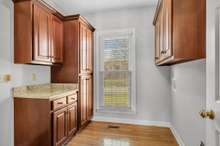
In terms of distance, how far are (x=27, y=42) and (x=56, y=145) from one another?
154 centimetres

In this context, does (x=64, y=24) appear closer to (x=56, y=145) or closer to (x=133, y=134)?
(x=56, y=145)

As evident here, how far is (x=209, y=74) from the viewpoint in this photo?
1.01 m

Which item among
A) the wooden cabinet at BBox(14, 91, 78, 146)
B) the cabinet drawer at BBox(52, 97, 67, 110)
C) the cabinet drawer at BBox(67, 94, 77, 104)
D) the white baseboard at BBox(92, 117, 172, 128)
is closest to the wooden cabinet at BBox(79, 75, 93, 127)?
the cabinet drawer at BBox(67, 94, 77, 104)

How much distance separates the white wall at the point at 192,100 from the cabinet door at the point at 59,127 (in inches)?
72.1

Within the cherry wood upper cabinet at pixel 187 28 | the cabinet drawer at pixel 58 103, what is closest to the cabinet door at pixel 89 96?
the cabinet drawer at pixel 58 103

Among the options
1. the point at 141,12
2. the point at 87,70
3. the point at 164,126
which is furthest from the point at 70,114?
the point at 141,12

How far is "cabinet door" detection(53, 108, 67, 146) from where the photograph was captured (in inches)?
81.3

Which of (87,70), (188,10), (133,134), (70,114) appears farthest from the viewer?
(87,70)

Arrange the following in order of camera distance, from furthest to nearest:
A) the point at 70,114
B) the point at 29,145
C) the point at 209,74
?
the point at 70,114 → the point at 29,145 → the point at 209,74

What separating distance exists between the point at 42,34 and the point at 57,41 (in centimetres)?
41

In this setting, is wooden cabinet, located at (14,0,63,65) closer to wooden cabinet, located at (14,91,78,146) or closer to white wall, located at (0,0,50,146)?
white wall, located at (0,0,50,146)

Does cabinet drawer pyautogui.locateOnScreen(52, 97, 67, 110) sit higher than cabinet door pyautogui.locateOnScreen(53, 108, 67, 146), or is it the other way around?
cabinet drawer pyautogui.locateOnScreen(52, 97, 67, 110)

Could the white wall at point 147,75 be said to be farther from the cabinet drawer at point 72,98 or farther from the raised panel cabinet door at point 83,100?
the cabinet drawer at point 72,98

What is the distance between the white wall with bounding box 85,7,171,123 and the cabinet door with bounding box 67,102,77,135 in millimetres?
1228
